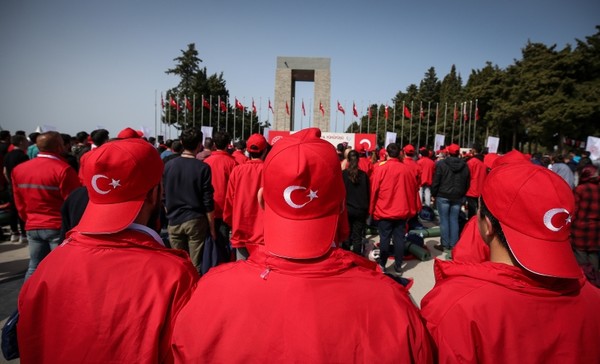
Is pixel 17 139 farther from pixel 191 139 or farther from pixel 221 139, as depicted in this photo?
pixel 191 139

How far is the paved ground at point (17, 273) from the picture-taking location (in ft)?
14.6

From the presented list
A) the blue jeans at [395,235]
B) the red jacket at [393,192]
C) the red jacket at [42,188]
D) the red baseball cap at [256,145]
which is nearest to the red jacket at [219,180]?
the red baseball cap at [256,145]

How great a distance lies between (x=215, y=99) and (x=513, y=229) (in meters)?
46.6

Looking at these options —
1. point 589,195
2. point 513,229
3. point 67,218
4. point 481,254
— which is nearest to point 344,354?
point 513,229

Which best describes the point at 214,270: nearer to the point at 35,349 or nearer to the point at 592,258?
the point at 35,349

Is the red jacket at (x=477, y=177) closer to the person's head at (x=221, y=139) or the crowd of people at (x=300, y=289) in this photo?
the person's head at (x=221, y=139)

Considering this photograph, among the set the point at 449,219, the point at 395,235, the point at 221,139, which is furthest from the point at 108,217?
the point at 449,219

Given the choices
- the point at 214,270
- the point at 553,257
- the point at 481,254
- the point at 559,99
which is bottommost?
the point at 481,254

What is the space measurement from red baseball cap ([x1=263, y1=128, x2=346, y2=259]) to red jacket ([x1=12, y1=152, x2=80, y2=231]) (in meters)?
3.69

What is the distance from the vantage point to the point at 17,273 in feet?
17.9

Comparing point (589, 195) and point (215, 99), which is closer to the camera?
point (589, 195)

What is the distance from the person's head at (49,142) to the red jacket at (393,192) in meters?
4.50

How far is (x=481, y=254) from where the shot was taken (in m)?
Result: 2.48

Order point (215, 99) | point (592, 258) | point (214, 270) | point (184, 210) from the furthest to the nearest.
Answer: point (215, 99) < point (592, 258) < point (184, 210) < point (214, 270)
